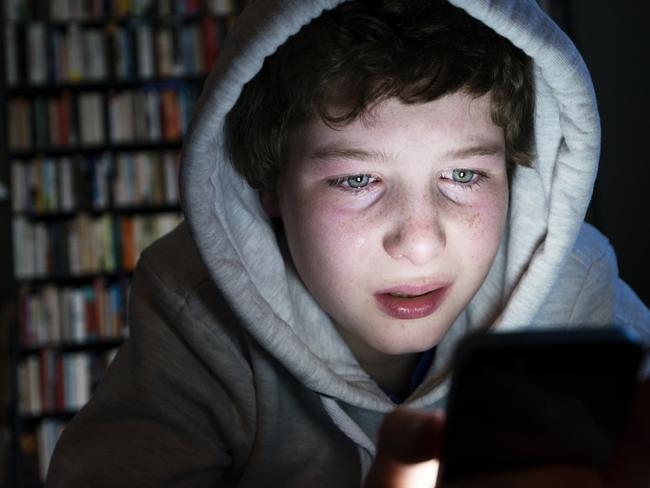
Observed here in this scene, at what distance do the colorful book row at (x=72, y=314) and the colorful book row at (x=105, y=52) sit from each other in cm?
101

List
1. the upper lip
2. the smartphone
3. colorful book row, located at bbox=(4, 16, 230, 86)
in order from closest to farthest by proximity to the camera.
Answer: the smartphone → the upper lip → colorful book row, located at bbox=(4, 16, 230, 86)

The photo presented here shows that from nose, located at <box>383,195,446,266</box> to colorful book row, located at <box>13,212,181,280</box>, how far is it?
275 centimetres

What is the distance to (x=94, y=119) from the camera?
3420 mm

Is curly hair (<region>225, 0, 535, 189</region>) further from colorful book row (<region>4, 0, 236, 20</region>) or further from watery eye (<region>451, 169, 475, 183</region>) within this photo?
colorful book row (<region>4, 0, 236, 20</region>)

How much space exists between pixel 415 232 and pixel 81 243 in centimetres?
295

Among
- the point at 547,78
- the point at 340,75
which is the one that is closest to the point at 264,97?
the point at 340,75

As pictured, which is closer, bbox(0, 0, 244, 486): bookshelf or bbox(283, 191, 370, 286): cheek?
bbox(283, 191, 370, 286): cheek

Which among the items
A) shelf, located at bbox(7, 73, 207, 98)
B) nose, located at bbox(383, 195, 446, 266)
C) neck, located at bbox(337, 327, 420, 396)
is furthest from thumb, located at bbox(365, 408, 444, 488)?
shelf, located at bbox(7, 73, 207, 98)

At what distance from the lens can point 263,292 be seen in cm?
93

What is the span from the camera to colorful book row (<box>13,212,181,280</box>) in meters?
3.41

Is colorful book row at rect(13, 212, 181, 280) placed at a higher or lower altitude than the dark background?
lower

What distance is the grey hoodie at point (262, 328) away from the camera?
32.2 inches

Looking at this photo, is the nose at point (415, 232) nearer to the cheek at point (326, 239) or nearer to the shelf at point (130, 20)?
the cheek at point (326, 239)

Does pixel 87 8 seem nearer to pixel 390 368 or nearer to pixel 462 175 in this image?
pixel 390 368
